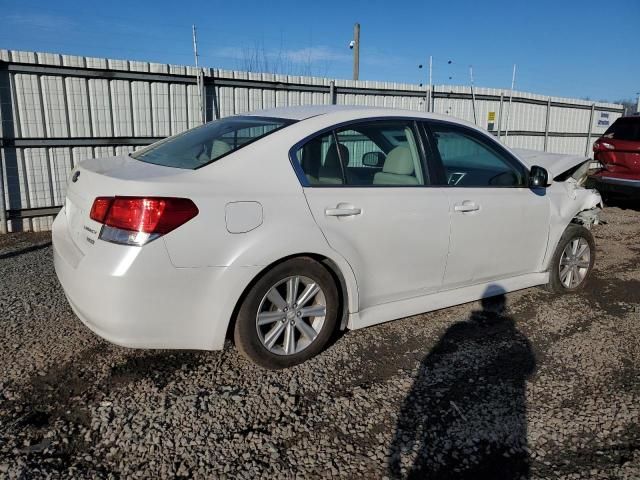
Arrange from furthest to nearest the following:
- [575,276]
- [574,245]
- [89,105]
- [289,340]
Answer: [89,105] < [575,276] < [574,245] < [289,340]

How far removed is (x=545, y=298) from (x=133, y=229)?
141 inches

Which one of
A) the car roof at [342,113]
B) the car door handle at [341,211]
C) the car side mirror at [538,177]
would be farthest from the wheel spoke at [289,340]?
the car side mirror at [538,177]

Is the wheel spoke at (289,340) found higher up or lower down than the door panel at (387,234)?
lower down

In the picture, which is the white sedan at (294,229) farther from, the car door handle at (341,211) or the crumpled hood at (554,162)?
the crumpled hood at (554,162)

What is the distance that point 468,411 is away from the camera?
2.81 meters

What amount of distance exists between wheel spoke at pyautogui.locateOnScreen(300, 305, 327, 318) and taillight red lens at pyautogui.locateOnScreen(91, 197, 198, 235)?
92 cm

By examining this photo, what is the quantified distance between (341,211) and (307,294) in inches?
21.2

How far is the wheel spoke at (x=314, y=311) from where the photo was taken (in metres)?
3.16

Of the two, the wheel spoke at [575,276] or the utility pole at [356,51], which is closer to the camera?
the wheel spoke at [575,276]

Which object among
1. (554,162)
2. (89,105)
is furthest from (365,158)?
(89,105)

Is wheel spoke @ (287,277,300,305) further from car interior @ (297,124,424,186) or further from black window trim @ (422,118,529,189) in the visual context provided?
black window trim @ (422,118,529,189)

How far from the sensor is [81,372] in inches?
123

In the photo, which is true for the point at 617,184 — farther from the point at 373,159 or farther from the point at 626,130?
the point at 373,159

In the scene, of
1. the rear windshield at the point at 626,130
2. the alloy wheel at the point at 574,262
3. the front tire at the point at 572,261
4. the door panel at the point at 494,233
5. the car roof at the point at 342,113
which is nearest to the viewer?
the car roof at the point at 342,113
